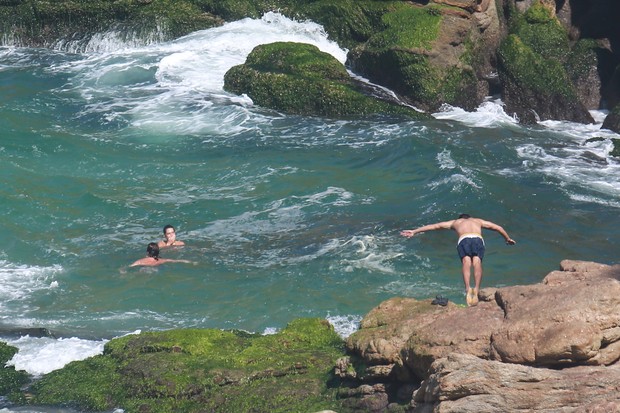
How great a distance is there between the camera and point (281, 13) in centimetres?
3231

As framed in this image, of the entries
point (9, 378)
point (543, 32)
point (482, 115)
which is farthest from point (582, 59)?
point (9, 378)

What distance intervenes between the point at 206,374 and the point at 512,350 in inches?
155

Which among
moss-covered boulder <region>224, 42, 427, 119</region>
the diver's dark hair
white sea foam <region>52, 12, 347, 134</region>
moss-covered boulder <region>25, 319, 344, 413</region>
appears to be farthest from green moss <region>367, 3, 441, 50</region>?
moss-covered boulder <region>25, 319, 344, 413</region>

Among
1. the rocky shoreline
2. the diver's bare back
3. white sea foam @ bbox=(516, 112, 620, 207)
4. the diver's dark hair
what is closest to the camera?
the rocky shoreline

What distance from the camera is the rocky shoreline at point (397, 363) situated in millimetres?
8875

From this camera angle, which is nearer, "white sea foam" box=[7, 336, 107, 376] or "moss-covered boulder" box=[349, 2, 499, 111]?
"white sea foam" box=[7, 336, 107, 376]

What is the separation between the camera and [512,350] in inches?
376

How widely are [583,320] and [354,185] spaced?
1268 centimetres

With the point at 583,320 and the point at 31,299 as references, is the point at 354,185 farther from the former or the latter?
the point at 583,320

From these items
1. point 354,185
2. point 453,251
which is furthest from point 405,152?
point 453,251

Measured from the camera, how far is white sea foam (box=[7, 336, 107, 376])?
13438 mm

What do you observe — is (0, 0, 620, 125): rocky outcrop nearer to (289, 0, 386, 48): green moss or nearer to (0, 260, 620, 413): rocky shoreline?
(289, 0, 386, 48): green moss

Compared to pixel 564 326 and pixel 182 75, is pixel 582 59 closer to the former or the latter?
pixel 182 75

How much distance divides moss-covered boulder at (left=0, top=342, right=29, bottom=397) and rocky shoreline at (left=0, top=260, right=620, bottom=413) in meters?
0.02
